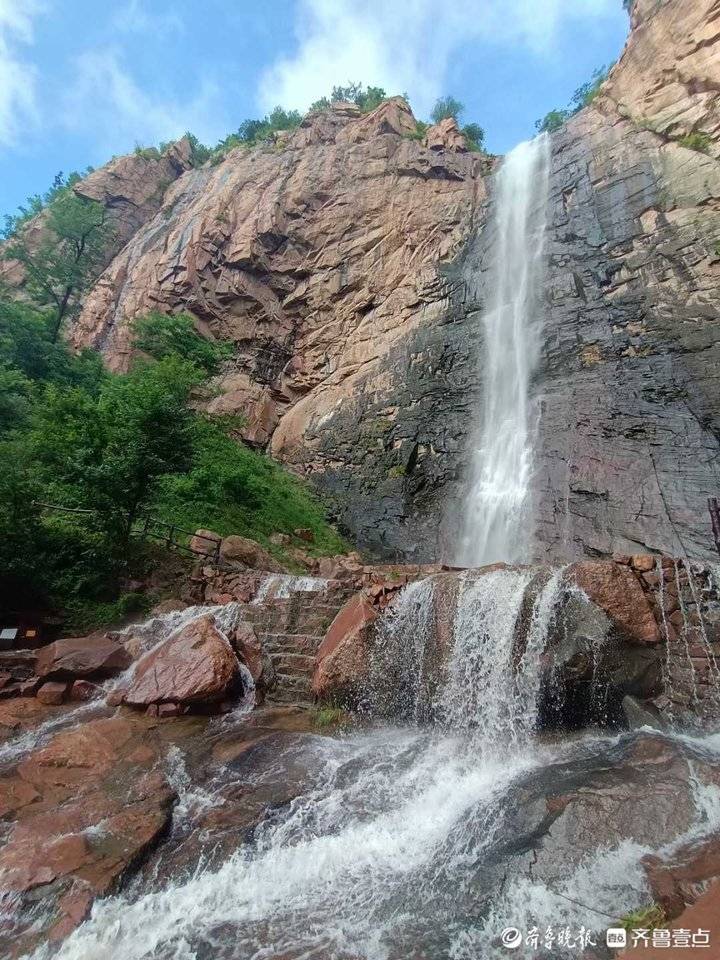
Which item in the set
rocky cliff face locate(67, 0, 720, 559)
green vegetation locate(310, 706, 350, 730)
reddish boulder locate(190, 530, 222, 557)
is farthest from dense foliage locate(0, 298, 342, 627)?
green vegetation locate(310, 706, 350, 730)

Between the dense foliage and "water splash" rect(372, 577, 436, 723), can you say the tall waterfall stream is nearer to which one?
"water splash" rect(372, 577, 436, 723)

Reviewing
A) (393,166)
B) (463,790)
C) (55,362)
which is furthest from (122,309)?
(463,790)

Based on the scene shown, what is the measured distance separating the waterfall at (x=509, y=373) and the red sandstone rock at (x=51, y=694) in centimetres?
957

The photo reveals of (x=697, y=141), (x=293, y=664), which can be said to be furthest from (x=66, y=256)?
(x=697, y=141)

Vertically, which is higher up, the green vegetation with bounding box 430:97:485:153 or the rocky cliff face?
the green vegetation with bounding box 430:97:485:153

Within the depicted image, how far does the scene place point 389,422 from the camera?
52.5ft

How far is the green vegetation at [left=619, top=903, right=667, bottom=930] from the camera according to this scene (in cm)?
256

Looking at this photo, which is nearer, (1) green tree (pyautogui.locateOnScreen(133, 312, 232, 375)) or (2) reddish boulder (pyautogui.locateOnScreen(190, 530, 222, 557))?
(2) reddish boulder (pyautogui.locateOnScreen(190, 530, 222, 557))

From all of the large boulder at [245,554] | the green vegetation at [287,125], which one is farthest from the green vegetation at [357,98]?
the large boulder at [245,554]

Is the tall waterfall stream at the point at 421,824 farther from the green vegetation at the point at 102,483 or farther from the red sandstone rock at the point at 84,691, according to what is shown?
the green vegetation at the point at 102,483

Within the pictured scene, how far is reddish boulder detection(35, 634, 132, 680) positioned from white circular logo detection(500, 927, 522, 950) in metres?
6.07

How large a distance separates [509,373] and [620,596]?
34.3ft

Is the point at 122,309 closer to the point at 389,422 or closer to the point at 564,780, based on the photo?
the point at 389,422

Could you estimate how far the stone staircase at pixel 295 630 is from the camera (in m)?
6.99
